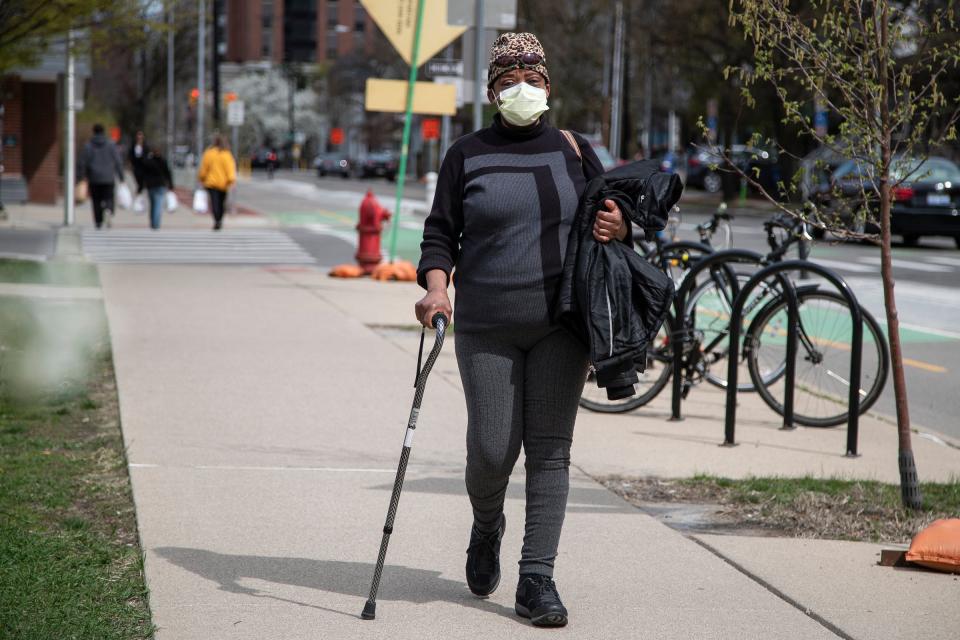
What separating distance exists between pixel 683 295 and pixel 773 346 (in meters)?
0.68

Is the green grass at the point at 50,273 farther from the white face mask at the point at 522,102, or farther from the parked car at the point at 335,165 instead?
the parked car at the point at 335,165

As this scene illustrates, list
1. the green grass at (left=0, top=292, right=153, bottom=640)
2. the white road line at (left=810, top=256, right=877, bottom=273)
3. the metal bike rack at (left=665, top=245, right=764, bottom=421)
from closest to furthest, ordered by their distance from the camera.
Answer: the green grass at (left=0, top=292, right=153, bottom=640), the metal bike rack at (left=665, top=245, right=764, bottom=421), the white road line at (left=810, top=256, right=877, bottom=273)

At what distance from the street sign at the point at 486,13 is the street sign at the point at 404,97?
2.69 meters

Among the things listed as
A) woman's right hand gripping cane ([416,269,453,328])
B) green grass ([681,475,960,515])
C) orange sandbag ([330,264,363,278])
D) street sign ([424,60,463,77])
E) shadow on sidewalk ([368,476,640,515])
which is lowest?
orange sandbag ([330,264,363,278])

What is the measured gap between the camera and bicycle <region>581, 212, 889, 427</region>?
8.15 metres

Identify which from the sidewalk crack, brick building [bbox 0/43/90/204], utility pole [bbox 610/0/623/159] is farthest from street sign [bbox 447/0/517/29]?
utility pole [bbox 610/0/623/159]

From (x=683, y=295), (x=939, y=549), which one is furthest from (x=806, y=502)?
(x=683, y=295)

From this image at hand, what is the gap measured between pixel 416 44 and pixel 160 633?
10.8 meters

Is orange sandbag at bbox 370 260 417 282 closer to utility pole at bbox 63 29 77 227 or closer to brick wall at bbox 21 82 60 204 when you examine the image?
utility pole at bbox 63 29 77 227

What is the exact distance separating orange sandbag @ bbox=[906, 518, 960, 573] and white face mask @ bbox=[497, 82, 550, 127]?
7.03 feet

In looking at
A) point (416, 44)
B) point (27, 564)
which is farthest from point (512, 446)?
point (416, 44)

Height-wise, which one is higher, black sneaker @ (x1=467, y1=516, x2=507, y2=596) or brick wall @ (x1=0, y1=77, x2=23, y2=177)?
brick wall @ (x1=0, y1=77, x2=23, y2=177)

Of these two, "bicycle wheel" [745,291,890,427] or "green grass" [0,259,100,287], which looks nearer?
"bicycle wheel" [745,291,890,427]

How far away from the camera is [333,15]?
15462 centimetres
